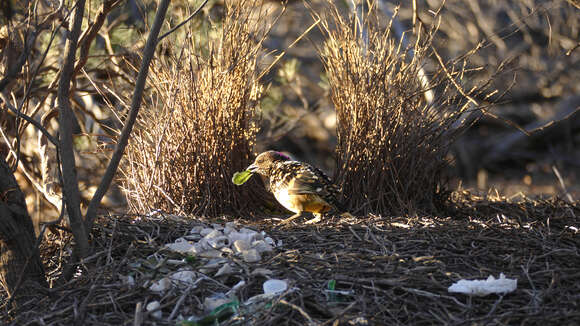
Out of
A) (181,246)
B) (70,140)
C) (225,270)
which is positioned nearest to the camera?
(225,270)

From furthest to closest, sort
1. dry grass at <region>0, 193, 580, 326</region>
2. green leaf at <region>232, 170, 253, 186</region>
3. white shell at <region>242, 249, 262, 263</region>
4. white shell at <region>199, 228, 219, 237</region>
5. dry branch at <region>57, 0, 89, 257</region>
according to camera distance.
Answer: green leaf at <region>232, 170, 253, 186</region> < white shell at <region>199, 228, 219, 237</region> < white shell at <region>242, 249, 262, 263</region> < dry branch at <region>57, 0, 89, 257</region> < dry grass at <region>0, 193, 580, 326</region>

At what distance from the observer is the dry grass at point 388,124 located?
13.7 ft

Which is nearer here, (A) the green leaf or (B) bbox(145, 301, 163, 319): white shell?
(B) bbox(145, 301, 163, 319): white shell

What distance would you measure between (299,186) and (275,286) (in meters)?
1.33

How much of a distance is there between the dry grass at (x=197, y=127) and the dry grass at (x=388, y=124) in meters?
0.62

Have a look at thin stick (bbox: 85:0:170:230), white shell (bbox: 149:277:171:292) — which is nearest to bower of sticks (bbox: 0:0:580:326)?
white shell (bbox: 149:277:171:292)

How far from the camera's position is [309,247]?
318cm

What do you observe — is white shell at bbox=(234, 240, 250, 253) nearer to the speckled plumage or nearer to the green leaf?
the speckled plumage

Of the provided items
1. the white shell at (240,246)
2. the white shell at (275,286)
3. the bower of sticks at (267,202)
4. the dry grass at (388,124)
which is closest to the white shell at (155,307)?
the bower of sticks at (267,202)

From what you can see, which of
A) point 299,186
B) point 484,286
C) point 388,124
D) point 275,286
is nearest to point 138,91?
point 275,286

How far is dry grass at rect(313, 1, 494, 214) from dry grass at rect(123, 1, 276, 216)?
621mm

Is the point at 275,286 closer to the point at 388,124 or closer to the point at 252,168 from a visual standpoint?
the point at 252,168

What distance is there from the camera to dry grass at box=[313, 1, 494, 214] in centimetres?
417

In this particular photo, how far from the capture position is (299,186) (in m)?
3.93
